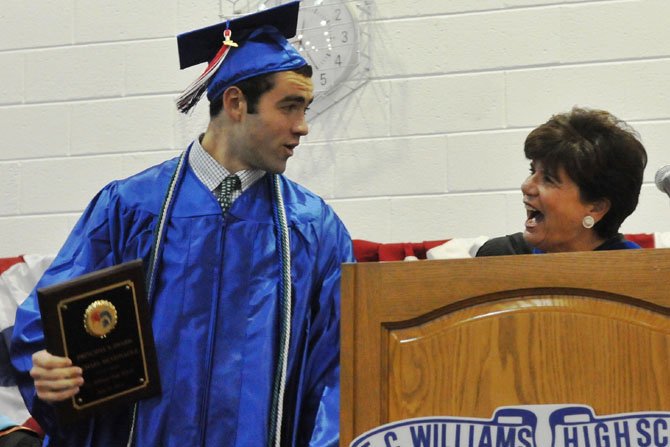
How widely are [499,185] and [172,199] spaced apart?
4.75 feet

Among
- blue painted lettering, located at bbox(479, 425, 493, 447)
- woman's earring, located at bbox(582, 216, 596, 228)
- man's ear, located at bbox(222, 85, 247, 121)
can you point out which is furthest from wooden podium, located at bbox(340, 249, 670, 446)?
man's ear, located at bbox(222, 85, 247, 121)

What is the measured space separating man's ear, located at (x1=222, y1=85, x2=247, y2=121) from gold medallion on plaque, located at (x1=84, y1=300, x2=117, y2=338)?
0.60 meters

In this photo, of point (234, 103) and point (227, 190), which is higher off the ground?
point (234, 103)

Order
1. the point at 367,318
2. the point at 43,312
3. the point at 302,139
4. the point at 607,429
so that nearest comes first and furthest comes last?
the point at 607,429, the point at 367,318, the point at 43,312, the point at 302,139

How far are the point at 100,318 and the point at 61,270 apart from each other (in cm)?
30

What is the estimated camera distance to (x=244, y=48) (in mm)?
2506

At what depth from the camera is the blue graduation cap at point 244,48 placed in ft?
8.11

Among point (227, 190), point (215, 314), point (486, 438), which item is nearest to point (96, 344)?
point (215, 314)

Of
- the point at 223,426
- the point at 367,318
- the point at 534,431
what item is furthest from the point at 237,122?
the point at 534,431

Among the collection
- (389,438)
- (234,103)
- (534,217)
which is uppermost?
(234,103)

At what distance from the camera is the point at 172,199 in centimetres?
237

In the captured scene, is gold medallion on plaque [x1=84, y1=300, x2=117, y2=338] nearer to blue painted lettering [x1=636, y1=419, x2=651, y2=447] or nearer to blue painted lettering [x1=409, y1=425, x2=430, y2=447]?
blue painted lettering [x1=409, y1=425, x2=430, y2=447]

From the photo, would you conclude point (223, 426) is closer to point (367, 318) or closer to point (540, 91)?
point (367, 318)

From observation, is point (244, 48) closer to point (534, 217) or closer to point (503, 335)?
point (534, 217)
